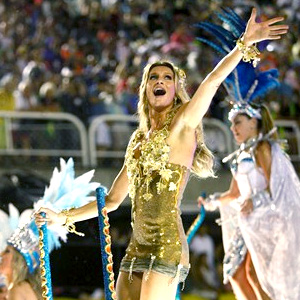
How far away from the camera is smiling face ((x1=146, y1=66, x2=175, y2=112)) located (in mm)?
5383

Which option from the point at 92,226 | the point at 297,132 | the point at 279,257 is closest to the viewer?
the point at 279,257

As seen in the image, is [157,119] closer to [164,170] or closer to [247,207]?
[164,170]

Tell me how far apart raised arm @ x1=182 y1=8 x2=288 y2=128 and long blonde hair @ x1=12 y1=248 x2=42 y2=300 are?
1.88 metres

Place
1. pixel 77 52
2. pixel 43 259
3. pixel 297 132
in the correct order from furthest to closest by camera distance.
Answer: pixel 77 52 → pixel 297 132 → pixel 43 259

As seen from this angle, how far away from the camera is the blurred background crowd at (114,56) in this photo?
10422 millimetres

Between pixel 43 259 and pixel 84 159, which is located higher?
pixel 84 159

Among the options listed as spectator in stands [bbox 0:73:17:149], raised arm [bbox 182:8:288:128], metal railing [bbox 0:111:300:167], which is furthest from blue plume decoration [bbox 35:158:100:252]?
spectator in stands [bbox 0:73:17:149]

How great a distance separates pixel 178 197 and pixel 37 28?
7069 mm

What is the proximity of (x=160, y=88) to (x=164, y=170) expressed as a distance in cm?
43

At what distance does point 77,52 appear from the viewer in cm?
1177

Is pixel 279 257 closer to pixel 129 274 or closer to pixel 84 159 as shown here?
pixel 129 274

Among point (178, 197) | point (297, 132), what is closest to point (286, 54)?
point (297, 132)

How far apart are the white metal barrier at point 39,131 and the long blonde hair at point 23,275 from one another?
3073mm

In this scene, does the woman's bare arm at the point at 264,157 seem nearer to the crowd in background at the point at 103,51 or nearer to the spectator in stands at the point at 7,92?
the crowd in background at the point at 103,51
